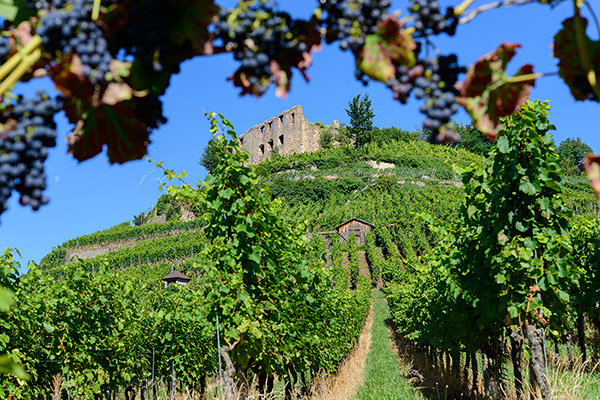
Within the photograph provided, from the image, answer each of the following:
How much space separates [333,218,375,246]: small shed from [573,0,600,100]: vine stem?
125ft

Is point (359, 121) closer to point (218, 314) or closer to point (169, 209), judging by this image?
point (169, 209)

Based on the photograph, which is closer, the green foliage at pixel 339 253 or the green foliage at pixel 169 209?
the green foliage at pixel 339 253

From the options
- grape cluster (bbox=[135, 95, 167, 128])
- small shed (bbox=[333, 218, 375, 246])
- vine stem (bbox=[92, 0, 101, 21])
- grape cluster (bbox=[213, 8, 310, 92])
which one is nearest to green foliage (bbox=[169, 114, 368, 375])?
grape cluster (bbox=[135, 95, 167, 128])

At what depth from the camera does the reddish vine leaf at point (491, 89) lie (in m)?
0.79

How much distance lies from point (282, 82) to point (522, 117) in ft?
14.8

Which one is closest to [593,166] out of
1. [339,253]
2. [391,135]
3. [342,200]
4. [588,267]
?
[588,267]

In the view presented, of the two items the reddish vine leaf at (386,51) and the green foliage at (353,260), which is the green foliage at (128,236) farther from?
the reddish vine leaf at (386,51)

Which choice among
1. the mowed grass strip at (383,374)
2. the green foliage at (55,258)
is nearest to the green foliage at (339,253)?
the mowed grass strip at (383,374)

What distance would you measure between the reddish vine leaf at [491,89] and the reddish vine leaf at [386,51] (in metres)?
0.14

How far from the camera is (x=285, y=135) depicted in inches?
2584

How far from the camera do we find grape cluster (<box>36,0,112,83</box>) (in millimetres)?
646

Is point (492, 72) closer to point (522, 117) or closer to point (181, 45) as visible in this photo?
point (181, 45)

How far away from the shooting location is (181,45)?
0.72m

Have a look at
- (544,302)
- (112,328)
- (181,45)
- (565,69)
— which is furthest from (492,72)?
(112,328)
